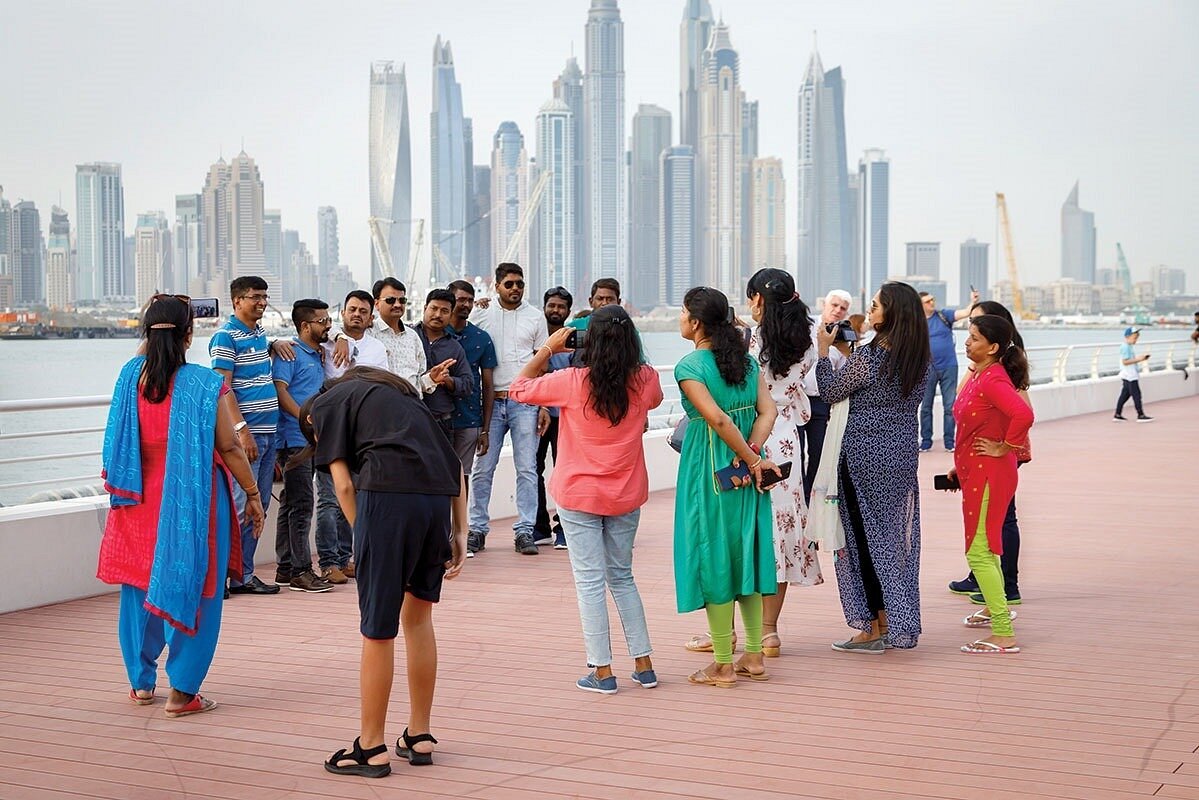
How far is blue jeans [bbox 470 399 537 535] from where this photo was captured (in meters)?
7.83

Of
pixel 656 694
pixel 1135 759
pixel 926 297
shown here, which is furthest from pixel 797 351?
pixel 926 297

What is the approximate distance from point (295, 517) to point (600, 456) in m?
2.58

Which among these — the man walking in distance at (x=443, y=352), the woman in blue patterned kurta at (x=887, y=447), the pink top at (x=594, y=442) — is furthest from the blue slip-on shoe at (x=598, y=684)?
the man walking in distance at (x=443, y=352)

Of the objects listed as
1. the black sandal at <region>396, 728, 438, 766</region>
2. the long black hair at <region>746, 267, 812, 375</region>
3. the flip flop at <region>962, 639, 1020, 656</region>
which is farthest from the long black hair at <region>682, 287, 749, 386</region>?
the black sandal at <region>396, 728, 438, 766</region>

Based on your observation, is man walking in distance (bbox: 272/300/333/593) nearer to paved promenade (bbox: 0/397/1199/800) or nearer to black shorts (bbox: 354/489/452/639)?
paved promenade (bbox: 0/397/1199/800)

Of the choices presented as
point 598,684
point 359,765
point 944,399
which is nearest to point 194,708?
point 359,765

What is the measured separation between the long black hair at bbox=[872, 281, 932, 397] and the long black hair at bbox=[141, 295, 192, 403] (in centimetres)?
258

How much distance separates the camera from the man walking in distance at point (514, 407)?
7.77 m

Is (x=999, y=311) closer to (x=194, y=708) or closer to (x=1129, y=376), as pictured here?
(x=194, y=708)

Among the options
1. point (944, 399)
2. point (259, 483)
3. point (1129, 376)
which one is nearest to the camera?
point (259, 483)

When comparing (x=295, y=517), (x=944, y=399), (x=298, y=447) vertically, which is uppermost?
(x=298, y=447)

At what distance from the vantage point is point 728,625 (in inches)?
188

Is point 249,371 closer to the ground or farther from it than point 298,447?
farther from it

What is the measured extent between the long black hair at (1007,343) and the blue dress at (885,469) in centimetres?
45
